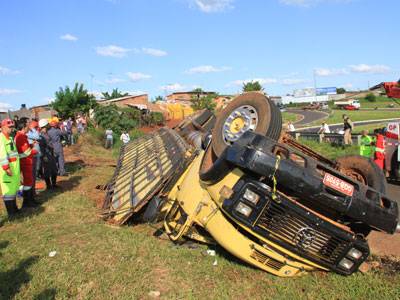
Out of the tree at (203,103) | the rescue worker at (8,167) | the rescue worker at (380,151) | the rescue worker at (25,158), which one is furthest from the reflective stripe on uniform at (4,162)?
the tree at (203,103)

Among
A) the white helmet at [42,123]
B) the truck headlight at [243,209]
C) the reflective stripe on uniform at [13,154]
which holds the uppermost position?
the white helmet at [42,123]

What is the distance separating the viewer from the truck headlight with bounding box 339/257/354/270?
3031mm

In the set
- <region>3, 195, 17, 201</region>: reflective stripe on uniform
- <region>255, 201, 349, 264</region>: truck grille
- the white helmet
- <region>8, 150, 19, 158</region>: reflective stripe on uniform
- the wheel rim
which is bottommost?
<region>3, 195, 17, 201</region>: reflective stripe on uniform

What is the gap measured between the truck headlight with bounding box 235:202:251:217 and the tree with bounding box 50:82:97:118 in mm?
25211

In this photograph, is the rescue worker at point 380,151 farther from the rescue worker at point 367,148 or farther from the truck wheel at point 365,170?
the truck wheel at point 365,170

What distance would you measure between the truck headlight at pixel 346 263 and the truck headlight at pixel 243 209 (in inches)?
40.8

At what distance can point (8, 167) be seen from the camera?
4723mm

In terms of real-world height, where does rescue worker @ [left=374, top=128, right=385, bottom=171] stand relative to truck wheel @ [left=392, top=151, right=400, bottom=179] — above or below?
above

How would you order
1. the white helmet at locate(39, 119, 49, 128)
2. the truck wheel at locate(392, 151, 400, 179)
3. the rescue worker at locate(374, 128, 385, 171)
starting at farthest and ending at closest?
the rescue worker at locate(374, 128, 385, 171), the truck wheel at locate(392, 151, 400, 179), the white helmet at locate(39, 119, 49, 128)

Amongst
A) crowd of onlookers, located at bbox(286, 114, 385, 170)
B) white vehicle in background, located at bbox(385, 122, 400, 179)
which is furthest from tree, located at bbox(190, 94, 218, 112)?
white vehicle in background, located at bbox(385, 122, 400, 179)

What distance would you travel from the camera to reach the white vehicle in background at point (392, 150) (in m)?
7.97

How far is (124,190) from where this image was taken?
221 inches

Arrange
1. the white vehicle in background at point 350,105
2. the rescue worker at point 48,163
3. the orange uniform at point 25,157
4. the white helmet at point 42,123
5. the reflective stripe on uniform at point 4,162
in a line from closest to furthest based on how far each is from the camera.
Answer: the reflective stripe on uniform at point 4,162
the orange uniform at point 25,157
the rescue worker at point 48,163
the white helmet at point 42,123
the white vehicle in background at point 350,105

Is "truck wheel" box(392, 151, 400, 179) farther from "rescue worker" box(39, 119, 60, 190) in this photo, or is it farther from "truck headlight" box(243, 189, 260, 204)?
"rescue worker" box(39, 119, 60, 190)
